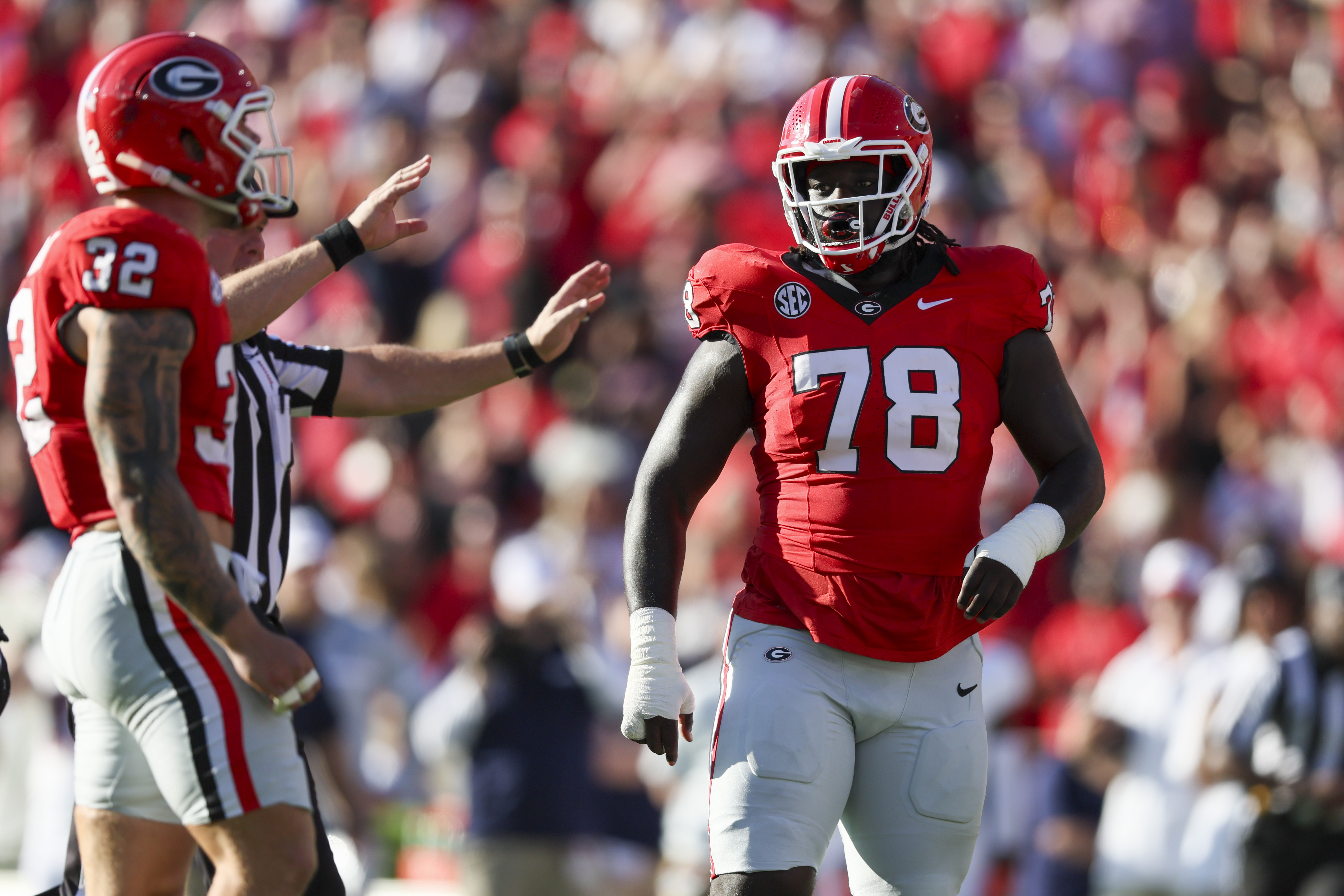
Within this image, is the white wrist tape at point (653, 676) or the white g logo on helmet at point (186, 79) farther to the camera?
the white wrist tape at point (653, 676)

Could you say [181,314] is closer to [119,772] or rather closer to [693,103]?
[119,772]

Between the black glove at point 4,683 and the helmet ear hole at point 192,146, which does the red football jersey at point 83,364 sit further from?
the black glove at point 4,683

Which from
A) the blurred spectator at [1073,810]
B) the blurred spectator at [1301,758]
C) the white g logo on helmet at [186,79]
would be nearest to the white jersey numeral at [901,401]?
the white g logo on helmet at [186,79]

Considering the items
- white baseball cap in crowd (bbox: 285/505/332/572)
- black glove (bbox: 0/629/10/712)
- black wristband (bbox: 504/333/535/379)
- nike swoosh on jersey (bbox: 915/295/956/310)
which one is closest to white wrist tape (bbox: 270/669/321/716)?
black glove (bbox: 0/629/10/712)

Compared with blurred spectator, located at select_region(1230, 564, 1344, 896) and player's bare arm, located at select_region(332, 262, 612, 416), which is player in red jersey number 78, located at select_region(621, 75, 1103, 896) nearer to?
player's bare arm, located at select_region(332, 262, 612, 416)

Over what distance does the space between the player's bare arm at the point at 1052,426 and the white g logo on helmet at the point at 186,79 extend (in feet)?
6.02

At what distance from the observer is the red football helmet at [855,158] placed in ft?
13.2

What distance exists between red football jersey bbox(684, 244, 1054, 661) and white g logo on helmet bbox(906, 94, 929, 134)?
1.03ft

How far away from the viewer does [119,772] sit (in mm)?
3432

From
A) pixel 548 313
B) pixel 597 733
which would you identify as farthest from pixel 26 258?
pixel 548 313

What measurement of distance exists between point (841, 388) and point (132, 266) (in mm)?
1534

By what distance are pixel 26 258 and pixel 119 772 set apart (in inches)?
396

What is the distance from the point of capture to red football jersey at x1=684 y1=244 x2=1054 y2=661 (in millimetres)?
3910

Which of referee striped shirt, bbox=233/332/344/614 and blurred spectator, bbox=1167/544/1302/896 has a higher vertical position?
referee striped shirt, bbox=233/332/344/614
